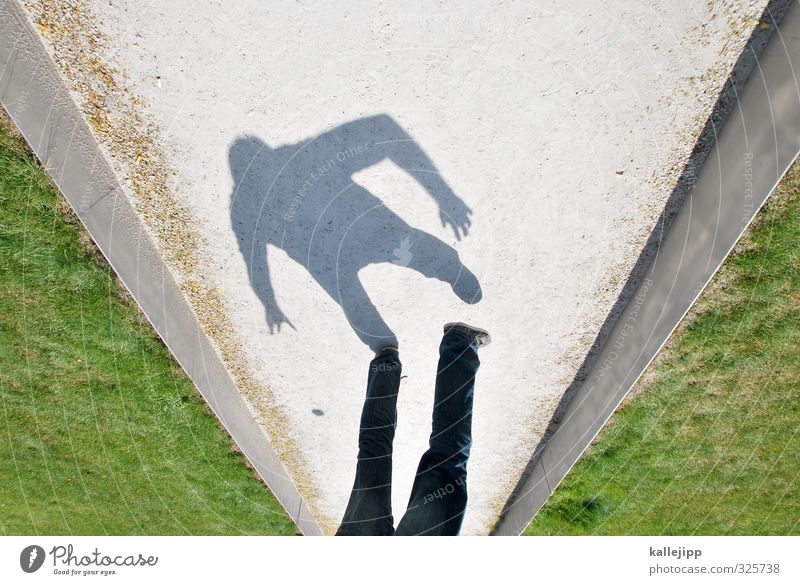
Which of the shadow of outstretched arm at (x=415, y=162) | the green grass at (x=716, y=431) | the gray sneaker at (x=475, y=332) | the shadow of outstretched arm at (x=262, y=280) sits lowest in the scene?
the green grass at (x=716, y=431)

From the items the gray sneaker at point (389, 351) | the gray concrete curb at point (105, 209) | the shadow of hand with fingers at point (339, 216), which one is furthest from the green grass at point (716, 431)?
the gray concrete curb at point (105, 209)

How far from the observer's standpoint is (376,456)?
3.53 metres

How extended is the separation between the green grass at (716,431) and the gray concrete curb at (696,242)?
0.16 metres

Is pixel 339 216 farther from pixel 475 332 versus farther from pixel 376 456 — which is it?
pixel 376 456

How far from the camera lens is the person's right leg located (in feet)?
10.7

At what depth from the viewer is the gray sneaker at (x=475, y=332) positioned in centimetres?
369

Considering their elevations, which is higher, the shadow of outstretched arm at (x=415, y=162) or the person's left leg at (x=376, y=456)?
the shadow of outstretched arm at (x=415, y=162)

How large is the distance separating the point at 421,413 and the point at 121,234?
3085 millimetres

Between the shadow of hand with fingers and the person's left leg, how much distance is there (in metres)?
0.36

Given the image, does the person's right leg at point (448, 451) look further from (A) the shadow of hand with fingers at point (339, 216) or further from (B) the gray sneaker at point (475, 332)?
(A) the shadow of hand with fingers at point (339, 216)

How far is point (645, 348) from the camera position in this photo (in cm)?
362

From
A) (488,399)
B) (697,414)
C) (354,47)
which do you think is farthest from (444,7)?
(697,414)
